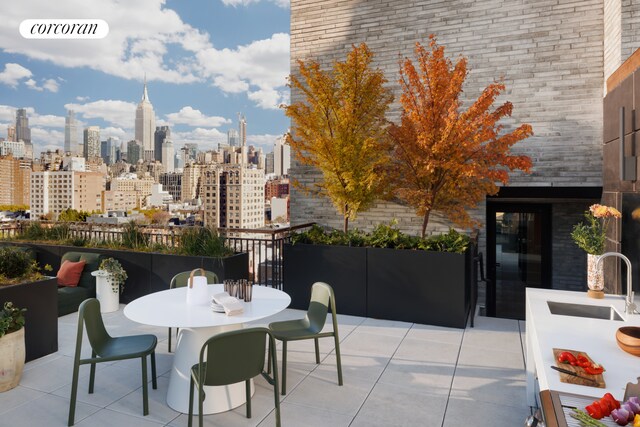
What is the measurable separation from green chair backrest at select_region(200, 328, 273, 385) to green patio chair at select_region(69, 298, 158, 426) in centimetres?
78

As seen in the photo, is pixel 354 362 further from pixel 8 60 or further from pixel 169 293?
pixel 8 60

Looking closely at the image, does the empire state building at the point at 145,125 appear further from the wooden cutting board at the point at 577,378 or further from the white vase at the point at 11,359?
the wooden cutting board at the point at 577,378

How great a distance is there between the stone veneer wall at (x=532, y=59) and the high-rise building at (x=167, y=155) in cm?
6539

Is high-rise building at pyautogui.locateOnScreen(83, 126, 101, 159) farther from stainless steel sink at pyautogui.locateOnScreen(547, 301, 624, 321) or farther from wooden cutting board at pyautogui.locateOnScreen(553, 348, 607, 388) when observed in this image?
wooden cutting board at pyautogui.locateOnScreen(553, 348, 607, 388)

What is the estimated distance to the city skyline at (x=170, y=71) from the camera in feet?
147

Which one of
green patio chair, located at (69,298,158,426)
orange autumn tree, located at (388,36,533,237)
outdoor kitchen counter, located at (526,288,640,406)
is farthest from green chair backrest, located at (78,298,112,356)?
orange autumn tree, located at (388,36,533,237)

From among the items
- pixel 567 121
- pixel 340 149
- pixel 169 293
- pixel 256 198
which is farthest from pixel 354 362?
pixel 256 198

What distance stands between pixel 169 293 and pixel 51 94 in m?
60.5

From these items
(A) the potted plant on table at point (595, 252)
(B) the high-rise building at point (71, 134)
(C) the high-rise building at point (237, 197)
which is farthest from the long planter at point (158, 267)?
(B) the high-rise building at point (71, 134)

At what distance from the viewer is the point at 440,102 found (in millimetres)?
6316

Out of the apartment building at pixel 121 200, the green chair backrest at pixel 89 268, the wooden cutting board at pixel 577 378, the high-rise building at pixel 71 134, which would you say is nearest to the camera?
the wooden cutting board at pixel 577 378

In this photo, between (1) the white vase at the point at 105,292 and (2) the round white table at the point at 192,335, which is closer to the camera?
(2) the round white table at the point at 192,335

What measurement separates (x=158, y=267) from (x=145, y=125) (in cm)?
8482

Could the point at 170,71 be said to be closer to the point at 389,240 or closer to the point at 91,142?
the point at 91,142
